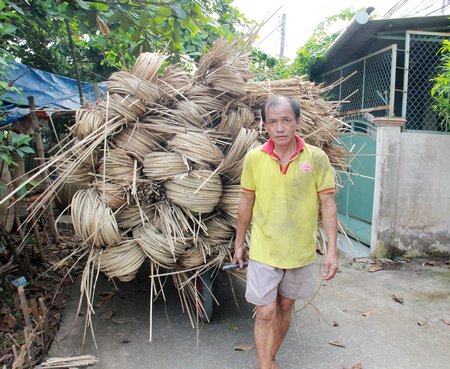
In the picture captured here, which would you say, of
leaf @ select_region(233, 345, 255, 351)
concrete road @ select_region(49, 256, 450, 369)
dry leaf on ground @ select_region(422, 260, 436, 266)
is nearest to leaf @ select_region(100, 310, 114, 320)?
concrete road @ select_region(49, 256, 450, 369)

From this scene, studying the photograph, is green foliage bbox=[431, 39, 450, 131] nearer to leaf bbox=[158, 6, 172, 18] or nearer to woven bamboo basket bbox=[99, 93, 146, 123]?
leaf bbox=[158, 6, 172, 18]

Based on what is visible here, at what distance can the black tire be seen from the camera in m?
3.16

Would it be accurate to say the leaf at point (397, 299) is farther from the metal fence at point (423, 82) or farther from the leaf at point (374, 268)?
the metal fence at point (423, 82)

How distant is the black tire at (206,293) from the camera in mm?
3160

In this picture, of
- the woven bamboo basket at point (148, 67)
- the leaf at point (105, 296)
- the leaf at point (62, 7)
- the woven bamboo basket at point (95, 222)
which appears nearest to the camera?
the woven bamboo basket at point (95, 222)

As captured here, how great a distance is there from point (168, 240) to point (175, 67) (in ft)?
5.11

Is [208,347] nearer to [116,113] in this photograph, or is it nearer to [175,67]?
[116,113]

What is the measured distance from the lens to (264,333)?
2.41 m

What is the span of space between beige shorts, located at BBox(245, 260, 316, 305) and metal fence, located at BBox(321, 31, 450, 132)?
12.4 ft

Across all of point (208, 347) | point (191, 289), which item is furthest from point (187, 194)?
point (208, 347)

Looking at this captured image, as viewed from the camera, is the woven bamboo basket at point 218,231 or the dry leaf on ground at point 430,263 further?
the dry leaf on ground at point 430,263

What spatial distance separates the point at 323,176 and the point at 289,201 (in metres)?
0.25

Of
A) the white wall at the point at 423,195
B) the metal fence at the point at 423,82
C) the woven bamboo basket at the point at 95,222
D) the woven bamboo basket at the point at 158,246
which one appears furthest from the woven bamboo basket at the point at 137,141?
the metal fence at the point at 423,82

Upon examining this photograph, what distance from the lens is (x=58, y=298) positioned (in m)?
3.79
